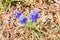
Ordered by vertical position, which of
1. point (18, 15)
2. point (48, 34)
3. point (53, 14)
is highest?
point (18, 15)

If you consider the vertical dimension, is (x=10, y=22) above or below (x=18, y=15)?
below

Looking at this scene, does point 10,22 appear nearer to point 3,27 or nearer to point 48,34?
point 3,27

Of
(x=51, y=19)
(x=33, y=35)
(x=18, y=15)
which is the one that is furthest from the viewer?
(x=51, y=19)

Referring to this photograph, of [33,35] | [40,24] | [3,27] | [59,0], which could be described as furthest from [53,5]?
[3,27]

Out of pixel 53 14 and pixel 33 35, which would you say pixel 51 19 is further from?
pixel 33 35

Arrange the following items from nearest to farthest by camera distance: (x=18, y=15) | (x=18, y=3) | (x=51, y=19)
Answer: (x=18, y=15) → (x=51, y=19) → (x=18, y=3)

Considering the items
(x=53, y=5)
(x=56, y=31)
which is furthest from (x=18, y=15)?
(x=53, y=5)

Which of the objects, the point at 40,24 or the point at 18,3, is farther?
the point at 18,3

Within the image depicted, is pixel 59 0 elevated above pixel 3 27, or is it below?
above

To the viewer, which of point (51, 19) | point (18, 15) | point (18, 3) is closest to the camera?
point (18, 15)
